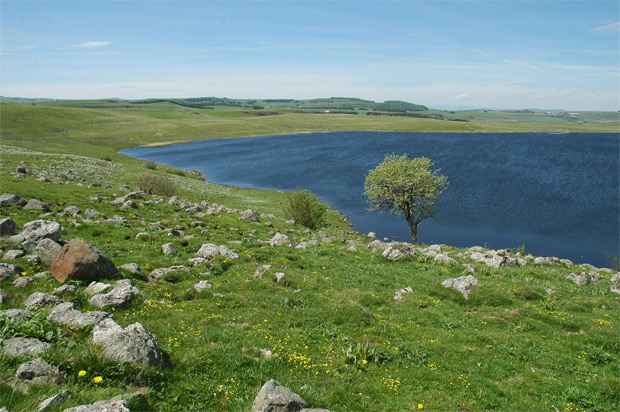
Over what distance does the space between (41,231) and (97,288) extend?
625cm

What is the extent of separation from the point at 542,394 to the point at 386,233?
1608 inches

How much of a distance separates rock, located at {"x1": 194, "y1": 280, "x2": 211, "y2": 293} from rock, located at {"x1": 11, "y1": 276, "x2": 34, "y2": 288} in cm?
590

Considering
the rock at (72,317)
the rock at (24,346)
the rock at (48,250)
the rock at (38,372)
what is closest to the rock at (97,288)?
the rock at (72,317)

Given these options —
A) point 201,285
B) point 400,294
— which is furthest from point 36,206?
point 400,294

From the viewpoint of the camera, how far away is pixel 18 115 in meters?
150

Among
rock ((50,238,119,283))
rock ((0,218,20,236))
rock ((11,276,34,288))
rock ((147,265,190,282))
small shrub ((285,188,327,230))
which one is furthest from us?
small shrub ((285,188,327,230))

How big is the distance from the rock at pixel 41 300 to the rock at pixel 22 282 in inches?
53.5

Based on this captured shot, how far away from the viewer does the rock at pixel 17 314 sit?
32.7ft

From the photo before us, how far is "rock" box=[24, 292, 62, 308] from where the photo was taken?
452 inches

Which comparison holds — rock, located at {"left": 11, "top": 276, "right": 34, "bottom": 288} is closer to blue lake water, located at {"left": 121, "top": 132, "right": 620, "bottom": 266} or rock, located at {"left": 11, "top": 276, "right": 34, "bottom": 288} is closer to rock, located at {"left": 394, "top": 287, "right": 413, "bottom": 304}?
rock, located at {"left": 394, "top": 287, "right": 413, "bottom": 304}

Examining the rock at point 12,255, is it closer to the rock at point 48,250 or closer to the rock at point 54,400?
the rock at point 48,250

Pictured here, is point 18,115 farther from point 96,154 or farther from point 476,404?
point 476,404

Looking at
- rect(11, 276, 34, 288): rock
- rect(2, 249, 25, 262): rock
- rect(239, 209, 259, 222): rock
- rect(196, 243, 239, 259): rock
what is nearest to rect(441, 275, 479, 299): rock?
rect(196, 243, 239, 259): rock

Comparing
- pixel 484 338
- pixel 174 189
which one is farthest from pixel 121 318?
pixel 174 189
